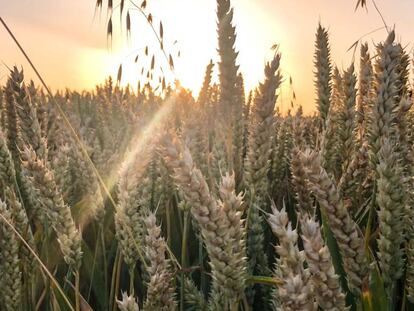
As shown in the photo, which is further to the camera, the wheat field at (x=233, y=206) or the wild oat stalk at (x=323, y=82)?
the wild oat stalk at (x=323, y=82)

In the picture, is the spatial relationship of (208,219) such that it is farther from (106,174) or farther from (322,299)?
(106,174)

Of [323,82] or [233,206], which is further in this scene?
[323,82]

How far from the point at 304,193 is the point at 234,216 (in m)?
0.54

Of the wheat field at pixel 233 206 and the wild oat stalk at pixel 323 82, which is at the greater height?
the wild oat stalk at pixel 323 82

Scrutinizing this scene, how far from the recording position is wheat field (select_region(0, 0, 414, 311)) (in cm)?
97

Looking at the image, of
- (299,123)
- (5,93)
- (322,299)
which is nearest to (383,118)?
(322,299)

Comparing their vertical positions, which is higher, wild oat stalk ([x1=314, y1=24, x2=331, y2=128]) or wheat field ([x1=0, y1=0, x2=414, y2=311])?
wild oat stalk ([x1=314, y1=24, x2=331, y2=128])

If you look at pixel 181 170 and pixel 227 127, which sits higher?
pixel 227 127

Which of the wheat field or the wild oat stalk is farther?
the wild oat stalk

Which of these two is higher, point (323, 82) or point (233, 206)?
point (323, 82)

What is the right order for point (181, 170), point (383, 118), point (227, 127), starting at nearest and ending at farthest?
point (181, 170) → point (383, 118) → point (227, 127)

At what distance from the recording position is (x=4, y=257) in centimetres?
149

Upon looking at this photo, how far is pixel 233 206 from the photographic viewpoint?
99 cm

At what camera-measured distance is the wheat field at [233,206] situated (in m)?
0.97
